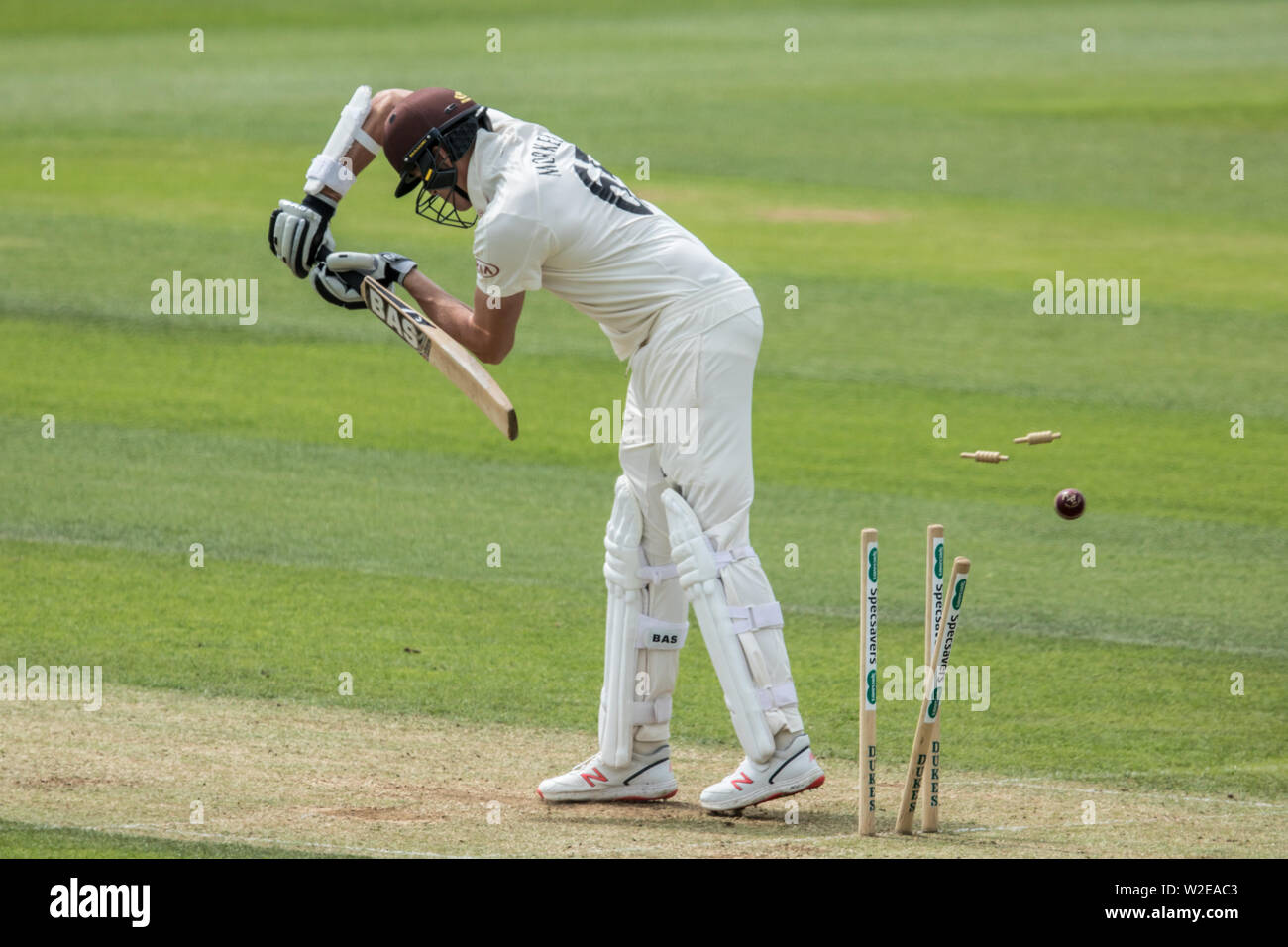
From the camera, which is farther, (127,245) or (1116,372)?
(127,245)

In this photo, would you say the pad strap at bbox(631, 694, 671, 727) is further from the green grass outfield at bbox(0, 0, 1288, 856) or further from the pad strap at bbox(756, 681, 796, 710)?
the green grass outfield at bbox(0, 0, 1288, 856)

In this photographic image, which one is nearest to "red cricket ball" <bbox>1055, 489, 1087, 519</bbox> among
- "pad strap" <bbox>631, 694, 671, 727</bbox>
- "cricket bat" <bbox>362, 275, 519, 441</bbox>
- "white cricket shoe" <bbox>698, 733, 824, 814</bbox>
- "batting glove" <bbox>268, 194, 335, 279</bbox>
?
"white cricket shoe" <bbox>698, 733, 824, 814</bbox>

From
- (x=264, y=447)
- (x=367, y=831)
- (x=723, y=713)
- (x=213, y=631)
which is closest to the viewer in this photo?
(x=367, y=831)

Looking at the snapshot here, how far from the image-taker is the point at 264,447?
12344 mm

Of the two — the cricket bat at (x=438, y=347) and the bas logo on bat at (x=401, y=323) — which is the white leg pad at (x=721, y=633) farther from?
the bas logo on bat at (x=401, y=323)

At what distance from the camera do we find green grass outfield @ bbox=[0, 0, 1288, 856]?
8.38 meters

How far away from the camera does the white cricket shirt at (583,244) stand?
20.4 ft

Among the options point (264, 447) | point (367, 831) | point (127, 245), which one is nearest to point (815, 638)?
point (367, 831)

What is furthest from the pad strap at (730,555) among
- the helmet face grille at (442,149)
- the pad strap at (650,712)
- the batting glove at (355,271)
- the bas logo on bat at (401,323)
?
the batting glove at (355,271)

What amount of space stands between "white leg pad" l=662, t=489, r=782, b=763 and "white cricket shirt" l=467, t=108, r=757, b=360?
2.52 feet

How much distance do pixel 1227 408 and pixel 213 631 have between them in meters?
8.40

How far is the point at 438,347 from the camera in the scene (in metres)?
6.58

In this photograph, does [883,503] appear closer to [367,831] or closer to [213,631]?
[213,631]

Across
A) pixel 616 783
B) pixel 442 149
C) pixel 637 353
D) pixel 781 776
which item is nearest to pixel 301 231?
pixel 442 149
